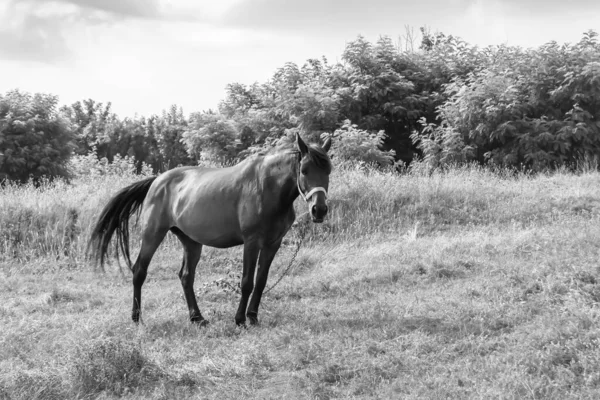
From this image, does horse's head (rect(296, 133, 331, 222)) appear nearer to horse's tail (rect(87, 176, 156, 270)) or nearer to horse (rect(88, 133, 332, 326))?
horse (rect(88, 133, 332, 326))

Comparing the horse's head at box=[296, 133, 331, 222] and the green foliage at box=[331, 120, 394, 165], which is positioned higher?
the horse's head at box=[296, 133, 331, 222]

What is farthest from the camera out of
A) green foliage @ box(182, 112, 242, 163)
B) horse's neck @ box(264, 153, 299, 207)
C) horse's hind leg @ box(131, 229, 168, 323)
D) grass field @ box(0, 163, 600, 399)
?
green foliage @ box(182, 112, 242, 163)

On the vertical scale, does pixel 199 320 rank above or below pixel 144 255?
below

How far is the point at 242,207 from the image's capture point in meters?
6.37

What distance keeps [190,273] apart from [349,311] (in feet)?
6.46

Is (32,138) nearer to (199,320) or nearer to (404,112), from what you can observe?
(404,112)

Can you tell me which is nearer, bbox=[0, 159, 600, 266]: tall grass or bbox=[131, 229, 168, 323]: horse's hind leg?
bbox=[131, 229, 168, 323]: horse's hind leg

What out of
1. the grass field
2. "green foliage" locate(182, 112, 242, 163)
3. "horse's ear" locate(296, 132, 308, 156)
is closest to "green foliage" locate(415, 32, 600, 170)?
the grass field

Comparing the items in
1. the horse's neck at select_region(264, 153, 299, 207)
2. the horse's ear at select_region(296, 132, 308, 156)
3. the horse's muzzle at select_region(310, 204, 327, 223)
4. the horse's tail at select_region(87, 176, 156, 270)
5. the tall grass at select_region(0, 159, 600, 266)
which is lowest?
the tall grass at select_region(0, 159, 600, 266)

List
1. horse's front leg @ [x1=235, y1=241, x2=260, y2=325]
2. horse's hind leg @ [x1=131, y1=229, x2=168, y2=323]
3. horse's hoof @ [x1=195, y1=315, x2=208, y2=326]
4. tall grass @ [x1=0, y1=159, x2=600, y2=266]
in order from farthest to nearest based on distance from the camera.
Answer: tall grass @ [x1=0, y1=159, x2=600, y2=266]
horse's hind leg @ [x1=131, y1=229, x2=168, y2=323]
horse's hoof @ [x1=195, y1=315, x2=208, y2=326]
horse's front leg @ [x1=235, y1=241, x2=260, y2=325]

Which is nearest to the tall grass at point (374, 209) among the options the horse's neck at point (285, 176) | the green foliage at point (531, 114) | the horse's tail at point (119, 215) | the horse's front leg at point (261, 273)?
the horse's tail at point (119, 215)

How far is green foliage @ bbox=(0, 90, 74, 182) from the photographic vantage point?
23.2 metres

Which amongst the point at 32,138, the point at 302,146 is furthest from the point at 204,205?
the point at 32,138

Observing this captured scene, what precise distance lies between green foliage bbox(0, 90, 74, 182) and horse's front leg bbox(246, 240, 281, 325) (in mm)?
18911
